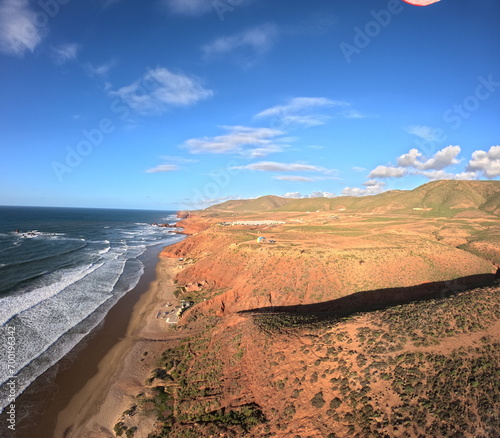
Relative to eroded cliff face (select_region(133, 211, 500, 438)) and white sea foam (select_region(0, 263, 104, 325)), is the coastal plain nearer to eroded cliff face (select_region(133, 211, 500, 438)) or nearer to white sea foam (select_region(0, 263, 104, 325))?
eroded cliff face (select_region(133, 211, 500, 438))

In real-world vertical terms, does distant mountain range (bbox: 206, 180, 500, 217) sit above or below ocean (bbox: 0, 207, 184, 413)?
above

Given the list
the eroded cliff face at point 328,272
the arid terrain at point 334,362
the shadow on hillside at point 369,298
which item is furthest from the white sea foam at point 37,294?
the shadow on hillside at point 369,298

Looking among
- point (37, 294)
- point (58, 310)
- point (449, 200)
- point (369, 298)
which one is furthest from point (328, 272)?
point (449, 200)

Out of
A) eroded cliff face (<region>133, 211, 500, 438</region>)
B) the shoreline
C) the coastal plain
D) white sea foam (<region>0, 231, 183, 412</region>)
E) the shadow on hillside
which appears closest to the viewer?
eroded cliff face (<region>133, 211, 500, 438</region>)

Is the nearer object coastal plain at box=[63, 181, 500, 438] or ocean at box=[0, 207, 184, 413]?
coastal plain at box=[63, 181, 500, 438]

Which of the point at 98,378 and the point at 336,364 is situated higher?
the point at 336,364

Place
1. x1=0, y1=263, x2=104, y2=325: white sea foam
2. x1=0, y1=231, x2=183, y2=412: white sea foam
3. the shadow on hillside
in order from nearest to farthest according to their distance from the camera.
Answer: x1=0, y1=231, x2=183, y2=412: white sea foam, the shadow on hillside, x1=0, y1=263, x2=104, y2=325: white sea foam

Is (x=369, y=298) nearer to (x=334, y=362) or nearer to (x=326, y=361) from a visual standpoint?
(x=334, y=362)

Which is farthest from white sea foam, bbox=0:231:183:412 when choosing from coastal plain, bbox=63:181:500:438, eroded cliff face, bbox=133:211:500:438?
eroded cliff face, bbox=133:211:500:438
